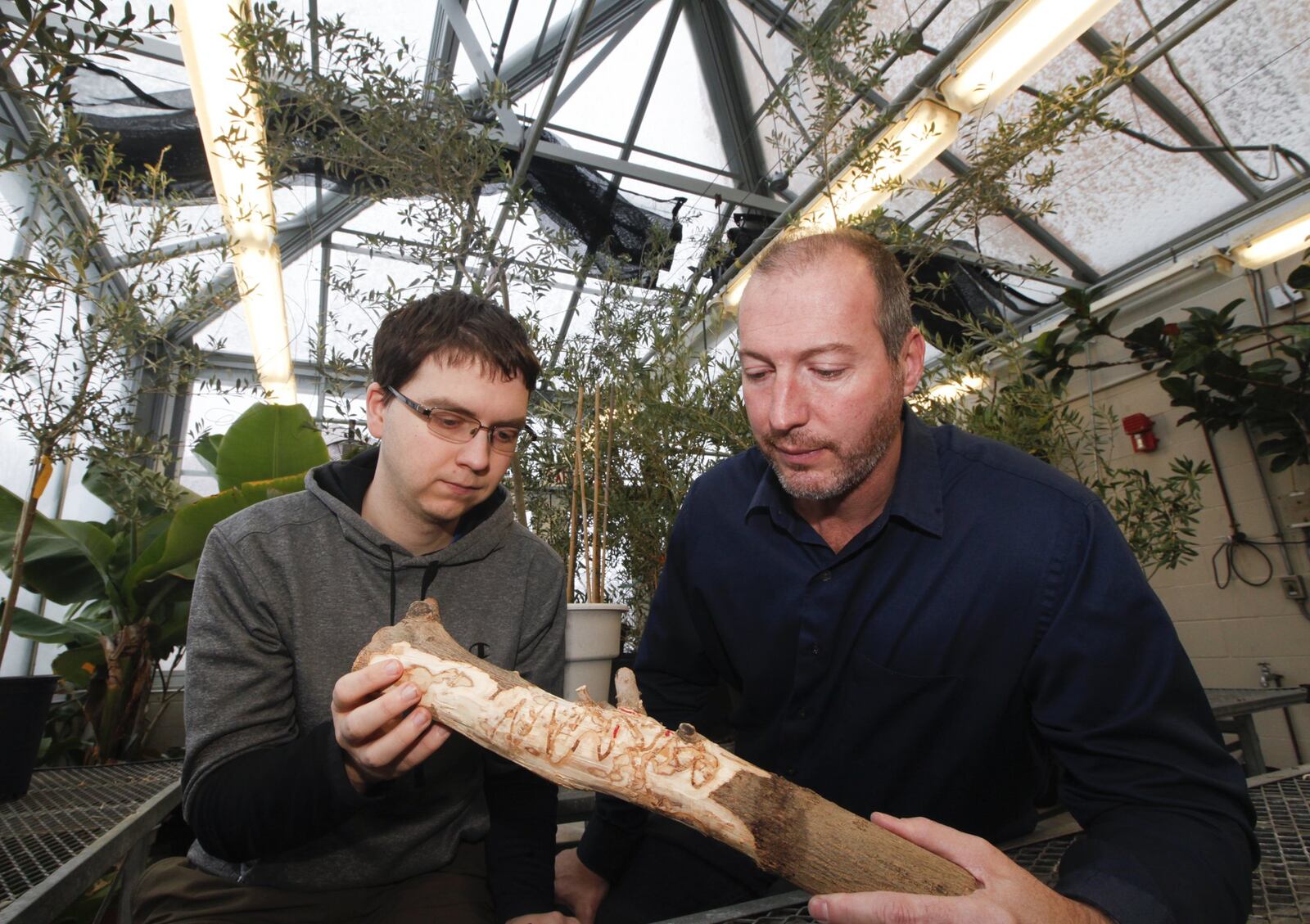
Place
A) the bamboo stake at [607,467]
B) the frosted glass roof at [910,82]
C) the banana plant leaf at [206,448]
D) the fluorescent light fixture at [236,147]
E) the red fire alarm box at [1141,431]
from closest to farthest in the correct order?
the fluorescent light fixture at [236,147], the bamboo stake at [607,467], the banana plant leaf at [206,448], the frosted glass roof at [910,82], the red fire alarm box at [1141,431]

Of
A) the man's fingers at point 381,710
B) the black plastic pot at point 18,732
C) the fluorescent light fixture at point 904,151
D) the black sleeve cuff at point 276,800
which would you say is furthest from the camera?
the fluorescent light fixture at point 904,151

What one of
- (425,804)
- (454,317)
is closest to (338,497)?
(454,317)

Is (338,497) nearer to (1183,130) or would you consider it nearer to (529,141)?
(529,141)

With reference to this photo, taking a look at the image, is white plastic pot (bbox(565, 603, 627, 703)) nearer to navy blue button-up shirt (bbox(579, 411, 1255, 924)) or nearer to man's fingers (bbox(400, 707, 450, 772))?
navy blue button-up shirt (bbox(579, 411, 1255, 924))

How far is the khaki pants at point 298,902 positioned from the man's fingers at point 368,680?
1.84 feet

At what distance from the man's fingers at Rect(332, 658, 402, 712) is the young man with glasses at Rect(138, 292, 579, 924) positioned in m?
0.07

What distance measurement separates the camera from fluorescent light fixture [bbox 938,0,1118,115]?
3.12 metres

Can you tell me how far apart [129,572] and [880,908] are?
2698mm

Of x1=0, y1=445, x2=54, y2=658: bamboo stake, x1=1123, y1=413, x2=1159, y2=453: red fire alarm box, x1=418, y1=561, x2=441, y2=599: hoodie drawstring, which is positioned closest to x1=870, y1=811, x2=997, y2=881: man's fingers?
x1=418, y1=561, x2=441, y2=599: hoodie drawstring

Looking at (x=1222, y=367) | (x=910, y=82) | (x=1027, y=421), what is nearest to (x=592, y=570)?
(x=1027, y=421)

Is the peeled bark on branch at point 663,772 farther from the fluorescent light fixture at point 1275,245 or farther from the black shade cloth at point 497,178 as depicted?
the fluorescent light fixture at point 1275,245

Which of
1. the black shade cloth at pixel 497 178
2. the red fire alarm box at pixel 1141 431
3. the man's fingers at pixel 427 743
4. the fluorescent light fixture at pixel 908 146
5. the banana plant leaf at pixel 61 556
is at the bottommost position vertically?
the man's fingers at pixel 427 743

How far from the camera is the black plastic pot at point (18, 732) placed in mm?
1637

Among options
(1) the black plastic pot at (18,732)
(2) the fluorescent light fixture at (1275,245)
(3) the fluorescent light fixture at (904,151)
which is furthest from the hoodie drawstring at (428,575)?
(2) the fluorescent light fixture at (1275,245)
